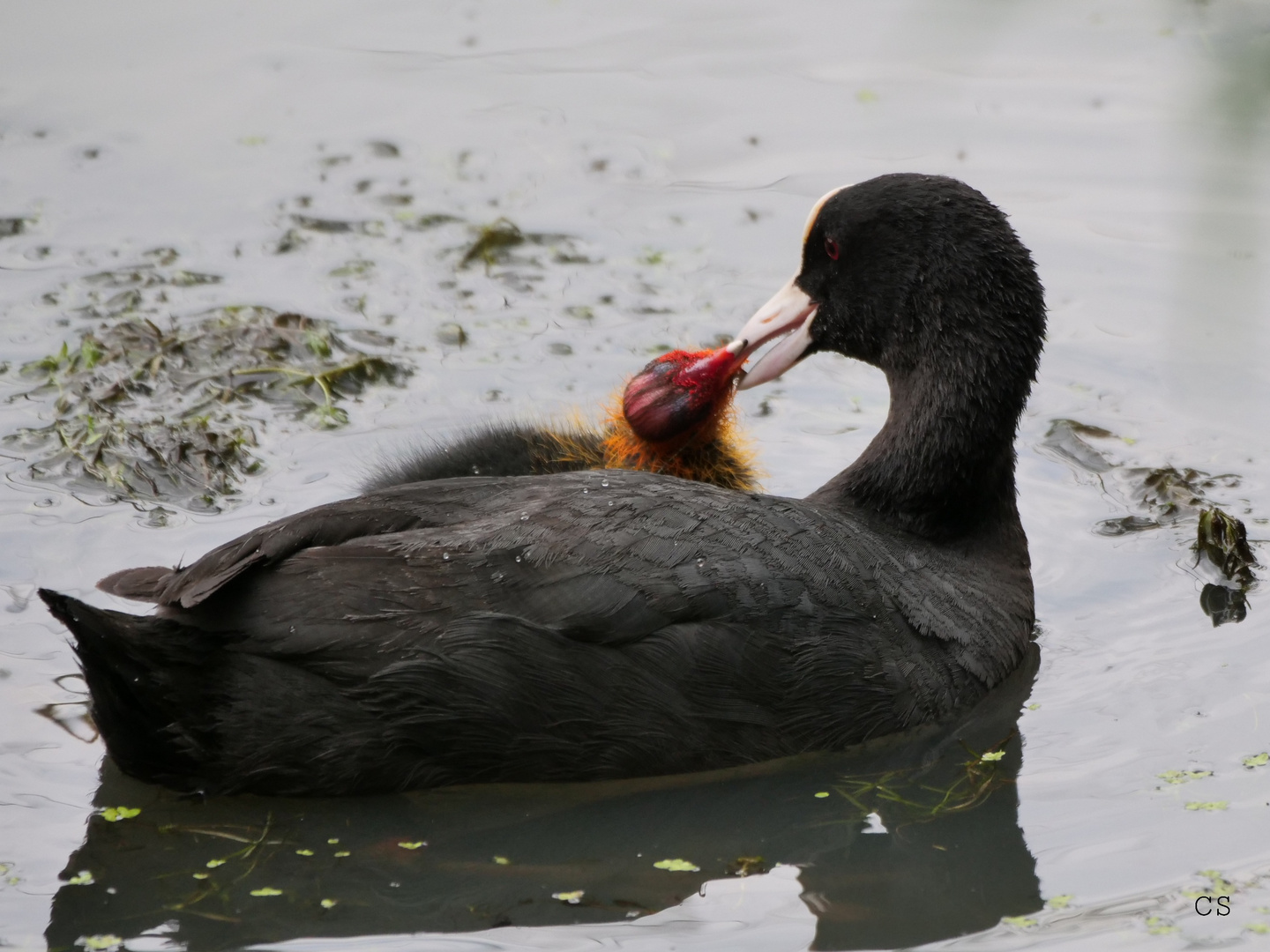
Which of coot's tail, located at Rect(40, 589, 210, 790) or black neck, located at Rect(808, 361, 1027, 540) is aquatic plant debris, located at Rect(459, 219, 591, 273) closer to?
black neck, located at Rect(808, 361, 1027, 540)

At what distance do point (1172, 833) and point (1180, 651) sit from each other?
1.06 m

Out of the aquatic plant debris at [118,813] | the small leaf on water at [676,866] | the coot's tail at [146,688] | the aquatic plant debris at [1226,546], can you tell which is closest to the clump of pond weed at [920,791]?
the small leaf on water at [676,866]

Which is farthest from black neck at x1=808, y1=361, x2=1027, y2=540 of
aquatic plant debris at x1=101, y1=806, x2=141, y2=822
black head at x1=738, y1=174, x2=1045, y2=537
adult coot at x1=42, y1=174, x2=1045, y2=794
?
aquatic plant debris at x1=101, y1=806, x2=141, y2=822

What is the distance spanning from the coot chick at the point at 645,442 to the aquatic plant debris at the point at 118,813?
1467 millimetres

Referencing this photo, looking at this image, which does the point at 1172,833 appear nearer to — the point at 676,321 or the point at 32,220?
the point at 676,321

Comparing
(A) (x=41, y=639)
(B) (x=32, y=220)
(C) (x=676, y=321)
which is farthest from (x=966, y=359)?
(B) (x=32, y=220)

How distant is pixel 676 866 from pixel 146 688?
1418mm

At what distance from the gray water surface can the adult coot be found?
0.24 m

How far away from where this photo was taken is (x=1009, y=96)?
936cm

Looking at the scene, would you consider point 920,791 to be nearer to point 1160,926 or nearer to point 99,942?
point 1160,926

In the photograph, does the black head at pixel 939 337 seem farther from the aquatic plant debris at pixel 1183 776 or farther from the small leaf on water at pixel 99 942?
the small leaf on water at pixel 99 942

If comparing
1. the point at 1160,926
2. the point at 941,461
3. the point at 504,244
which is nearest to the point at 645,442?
the point at 941,461

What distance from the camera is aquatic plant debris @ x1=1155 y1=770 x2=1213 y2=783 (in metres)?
4.36

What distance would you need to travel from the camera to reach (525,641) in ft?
12.8
